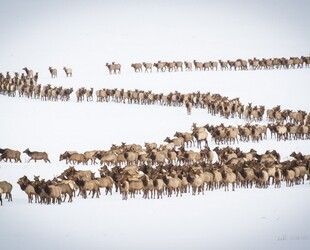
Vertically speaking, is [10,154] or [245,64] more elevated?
[245,64]

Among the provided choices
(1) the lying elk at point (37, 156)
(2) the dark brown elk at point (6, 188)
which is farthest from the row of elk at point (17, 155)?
(2) the dark brown elk at point (6, 188)

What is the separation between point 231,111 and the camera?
106ft

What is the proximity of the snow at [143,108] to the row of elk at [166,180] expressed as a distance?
49 centimetres

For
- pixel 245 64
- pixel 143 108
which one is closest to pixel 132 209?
pixel 143 108

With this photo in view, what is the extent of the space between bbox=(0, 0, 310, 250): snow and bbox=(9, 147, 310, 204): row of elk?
19.4 inches

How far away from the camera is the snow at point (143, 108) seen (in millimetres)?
14875

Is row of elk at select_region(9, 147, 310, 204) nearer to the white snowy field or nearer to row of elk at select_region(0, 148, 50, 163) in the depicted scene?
the white snowy field

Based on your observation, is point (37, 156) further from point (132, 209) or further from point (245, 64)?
point (245, 64)

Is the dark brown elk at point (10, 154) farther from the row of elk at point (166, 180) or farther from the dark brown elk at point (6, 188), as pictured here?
the dark brown elk at point (6, 188)

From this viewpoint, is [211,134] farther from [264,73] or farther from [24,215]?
[264,73]

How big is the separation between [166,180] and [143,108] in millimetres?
14886

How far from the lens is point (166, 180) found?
1967 cm

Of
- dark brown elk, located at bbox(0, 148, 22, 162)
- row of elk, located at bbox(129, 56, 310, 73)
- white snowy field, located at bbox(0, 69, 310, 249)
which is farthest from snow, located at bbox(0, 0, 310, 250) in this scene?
row of elk, located at bbox(129, 56, 310, 73)

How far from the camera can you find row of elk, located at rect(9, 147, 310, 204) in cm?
1888
